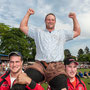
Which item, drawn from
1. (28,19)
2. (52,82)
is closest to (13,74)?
(52,82)

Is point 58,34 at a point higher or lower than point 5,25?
lower

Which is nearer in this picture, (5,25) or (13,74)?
(13,74)

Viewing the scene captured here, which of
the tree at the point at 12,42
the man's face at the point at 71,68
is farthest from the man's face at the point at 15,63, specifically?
the tree at the point at 12,42

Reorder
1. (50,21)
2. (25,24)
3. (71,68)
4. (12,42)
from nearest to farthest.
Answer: (50,21) → (25,24) → (71,68) → (12,42)

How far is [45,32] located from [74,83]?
1.74 m

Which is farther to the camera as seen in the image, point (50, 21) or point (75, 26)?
point (75, 26)

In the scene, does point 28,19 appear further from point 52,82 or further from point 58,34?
point 52,82

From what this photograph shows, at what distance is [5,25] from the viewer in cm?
3384

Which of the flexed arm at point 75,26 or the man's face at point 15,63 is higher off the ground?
the flexed arm at point 75,26

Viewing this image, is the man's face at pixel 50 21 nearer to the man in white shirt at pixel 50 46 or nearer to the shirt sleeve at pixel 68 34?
the man in white shirt at pixel 50 46

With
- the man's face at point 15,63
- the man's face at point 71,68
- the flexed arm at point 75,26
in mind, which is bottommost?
the man's face at point 71,68

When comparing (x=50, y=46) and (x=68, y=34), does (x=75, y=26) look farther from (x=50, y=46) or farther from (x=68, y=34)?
(x=50, y=46)

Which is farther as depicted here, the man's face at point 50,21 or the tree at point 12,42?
the tree at point 12,42

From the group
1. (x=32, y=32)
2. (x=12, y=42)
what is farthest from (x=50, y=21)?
(x=12, y=42)
